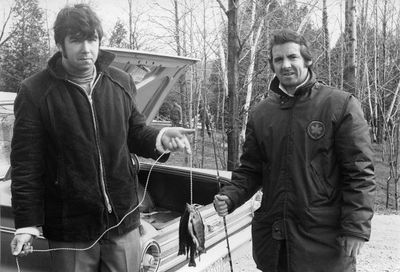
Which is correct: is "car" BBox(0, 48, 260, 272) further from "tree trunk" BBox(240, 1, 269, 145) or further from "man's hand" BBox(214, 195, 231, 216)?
"tree trunk" BBox(240, 1, 269, 145)

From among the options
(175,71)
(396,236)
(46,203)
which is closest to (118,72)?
(46,203)

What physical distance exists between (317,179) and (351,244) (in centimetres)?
35

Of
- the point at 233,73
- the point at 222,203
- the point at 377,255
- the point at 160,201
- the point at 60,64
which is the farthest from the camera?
the point at 233,73

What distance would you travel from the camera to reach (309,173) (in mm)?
2096

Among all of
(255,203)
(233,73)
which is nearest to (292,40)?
(255,203)

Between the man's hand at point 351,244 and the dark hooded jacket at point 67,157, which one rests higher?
the dark hooded jacket at point 67,157

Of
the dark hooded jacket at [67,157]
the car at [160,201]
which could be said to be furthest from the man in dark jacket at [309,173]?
the dark hooded jacket at [67,157]

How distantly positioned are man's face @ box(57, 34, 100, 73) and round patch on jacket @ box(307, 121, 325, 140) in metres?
1.12

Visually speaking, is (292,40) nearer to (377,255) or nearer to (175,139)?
(175,139)

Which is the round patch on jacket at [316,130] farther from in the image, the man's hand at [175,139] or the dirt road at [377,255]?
the dirt road at [377,255]

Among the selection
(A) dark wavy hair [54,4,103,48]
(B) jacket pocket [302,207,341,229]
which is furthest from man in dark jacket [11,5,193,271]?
(B) jacket pocket [302,207,341,229]

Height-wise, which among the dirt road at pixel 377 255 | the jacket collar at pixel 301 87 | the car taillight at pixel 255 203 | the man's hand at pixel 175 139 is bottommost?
the dirt road at pixel 377 255

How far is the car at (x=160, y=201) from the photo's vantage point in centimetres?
263

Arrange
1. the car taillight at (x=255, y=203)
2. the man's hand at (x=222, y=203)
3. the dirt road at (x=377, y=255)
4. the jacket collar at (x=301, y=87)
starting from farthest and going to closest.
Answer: the dirt road at (x=377, y=255)
the car taillight at (x=255, y=203)
the man's hand at (x=222, y=203)
the jacket collar at (x=301, y=87)
